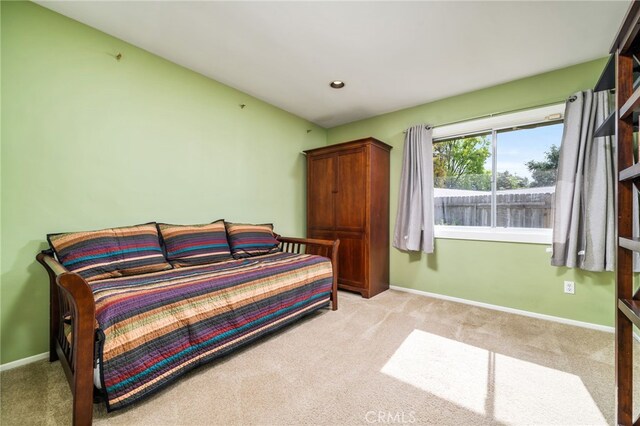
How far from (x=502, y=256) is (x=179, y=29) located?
352cm

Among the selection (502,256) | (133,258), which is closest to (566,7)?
(502,256)

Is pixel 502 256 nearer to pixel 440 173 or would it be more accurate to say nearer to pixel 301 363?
pixel 440 173

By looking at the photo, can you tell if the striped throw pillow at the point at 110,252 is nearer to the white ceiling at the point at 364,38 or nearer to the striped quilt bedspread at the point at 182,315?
the striped quilt bedspread at the point at 182,315

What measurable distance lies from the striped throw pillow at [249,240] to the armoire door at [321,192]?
836mm

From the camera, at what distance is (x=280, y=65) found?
2449mm

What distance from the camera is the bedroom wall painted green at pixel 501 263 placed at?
2.35 m

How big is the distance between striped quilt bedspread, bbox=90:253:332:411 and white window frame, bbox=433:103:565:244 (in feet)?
6.16

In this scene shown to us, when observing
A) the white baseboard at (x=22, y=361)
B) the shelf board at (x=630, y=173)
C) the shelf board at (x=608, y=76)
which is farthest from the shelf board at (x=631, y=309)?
the white baseboard at (x=22, y=361)

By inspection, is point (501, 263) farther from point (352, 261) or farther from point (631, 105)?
point (631, 105)

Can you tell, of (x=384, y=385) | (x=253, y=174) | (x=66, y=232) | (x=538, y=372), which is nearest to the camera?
(x=384, y=385)

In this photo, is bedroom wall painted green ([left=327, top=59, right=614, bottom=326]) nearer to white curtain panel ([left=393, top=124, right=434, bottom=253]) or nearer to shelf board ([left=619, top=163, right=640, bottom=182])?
white curtain panel ([left=393, top=124, right=434, bottom=253])

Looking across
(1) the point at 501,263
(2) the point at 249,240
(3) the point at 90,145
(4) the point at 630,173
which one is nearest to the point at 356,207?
(2) the point at 249,240

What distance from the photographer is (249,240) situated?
105 inches

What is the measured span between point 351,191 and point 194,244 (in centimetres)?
181
